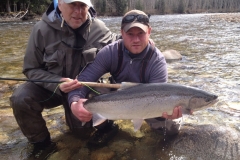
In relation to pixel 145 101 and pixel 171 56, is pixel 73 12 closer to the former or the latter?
pixel 145 101

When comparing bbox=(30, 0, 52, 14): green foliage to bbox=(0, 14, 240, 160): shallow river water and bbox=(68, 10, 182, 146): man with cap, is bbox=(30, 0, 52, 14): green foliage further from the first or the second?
bbox=(68, 10, 182, 146): man with cap

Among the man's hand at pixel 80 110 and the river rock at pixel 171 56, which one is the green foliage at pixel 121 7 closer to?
the river rock at pixel 171 56

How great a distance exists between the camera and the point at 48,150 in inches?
127

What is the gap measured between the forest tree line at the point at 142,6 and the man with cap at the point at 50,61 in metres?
36.3

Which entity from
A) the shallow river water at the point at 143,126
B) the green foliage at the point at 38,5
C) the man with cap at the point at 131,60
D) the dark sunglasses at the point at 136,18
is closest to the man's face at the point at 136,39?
the man with cap at the point at 131,60

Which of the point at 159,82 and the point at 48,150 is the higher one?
the point at 159,82

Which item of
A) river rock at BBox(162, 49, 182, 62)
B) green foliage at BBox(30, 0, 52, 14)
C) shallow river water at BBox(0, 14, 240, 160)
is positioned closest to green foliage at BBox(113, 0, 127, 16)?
green foliage at BBox(30, 0, 52, 14)

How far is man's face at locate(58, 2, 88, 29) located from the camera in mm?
3016

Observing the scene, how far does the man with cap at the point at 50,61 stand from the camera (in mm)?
3018

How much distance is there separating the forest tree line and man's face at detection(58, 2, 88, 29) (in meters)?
36.4

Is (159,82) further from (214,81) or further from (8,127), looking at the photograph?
(214,81)

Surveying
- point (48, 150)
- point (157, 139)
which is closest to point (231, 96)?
point (157, 139)

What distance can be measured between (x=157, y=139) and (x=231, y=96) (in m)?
2.38

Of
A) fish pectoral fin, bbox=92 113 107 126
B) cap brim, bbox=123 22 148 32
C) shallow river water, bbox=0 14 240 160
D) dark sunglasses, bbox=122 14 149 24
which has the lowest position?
shallow river water, bbox=0 14 240 160
